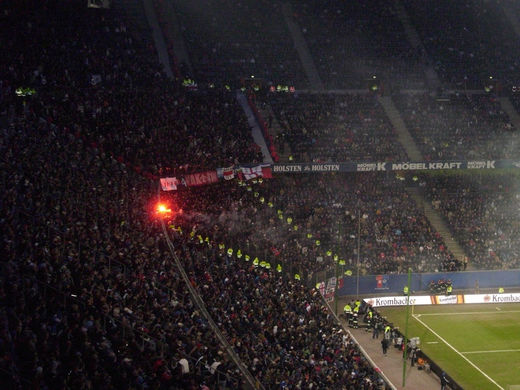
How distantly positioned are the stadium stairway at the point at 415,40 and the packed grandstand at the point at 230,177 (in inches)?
6.2

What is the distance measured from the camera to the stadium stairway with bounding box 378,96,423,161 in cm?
5312

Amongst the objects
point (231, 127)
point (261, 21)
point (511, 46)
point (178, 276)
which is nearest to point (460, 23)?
point (511, 46)

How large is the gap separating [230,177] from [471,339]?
1692cm

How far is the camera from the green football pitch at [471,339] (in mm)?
32438

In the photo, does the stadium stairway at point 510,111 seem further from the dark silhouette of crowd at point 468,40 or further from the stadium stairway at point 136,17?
the stadium stairway at point 136,17

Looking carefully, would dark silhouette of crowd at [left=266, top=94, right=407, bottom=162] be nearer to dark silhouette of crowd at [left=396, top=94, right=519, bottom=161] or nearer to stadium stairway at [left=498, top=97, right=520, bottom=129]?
dark silhouette of crowd at [left=396, top=94, right=519, bottom=161]

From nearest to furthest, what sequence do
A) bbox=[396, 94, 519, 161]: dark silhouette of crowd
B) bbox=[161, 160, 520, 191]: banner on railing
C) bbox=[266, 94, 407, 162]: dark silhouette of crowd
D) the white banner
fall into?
1. the white banner
2. bbox=[161, 160, 520, 191]: banner on railing
3. bbox=[266, 94, 407, 162]: dark silhouette of crowd
4. bbox=[396, 94, 519, 161]: dark silhouette of crowd

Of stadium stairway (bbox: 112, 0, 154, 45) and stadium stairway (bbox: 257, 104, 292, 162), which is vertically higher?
stadium stairway (bbox: 112, 0, 154, 45)

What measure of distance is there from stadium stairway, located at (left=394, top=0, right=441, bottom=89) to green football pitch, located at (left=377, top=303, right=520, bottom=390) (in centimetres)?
2450

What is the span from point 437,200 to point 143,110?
2299 centimetres

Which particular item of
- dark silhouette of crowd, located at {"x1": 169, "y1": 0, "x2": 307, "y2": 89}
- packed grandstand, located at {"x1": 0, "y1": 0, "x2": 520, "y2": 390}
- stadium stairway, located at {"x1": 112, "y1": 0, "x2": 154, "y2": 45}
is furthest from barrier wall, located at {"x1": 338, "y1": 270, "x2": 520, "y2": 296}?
stadium stairway, located at {"x1": 112, "y1": 0, "x2": 154, "y2": 45}

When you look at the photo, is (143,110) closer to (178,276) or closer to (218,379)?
(178,276)

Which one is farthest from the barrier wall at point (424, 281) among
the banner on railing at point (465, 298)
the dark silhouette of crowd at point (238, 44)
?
the dark silhouette of crowd at point (238, 44)

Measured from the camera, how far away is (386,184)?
5094 cm
